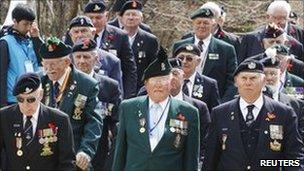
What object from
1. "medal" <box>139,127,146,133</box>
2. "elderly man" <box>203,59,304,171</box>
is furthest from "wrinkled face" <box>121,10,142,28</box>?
"medal" <box>139,127,146,133</box>

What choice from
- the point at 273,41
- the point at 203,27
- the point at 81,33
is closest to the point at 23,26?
the point at 81,33

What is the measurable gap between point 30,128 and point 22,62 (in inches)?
83.8

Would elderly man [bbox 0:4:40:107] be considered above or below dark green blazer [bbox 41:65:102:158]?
above

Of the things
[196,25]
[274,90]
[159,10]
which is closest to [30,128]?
[274,90]

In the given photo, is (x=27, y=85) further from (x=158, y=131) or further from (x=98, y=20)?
(x=98, y=20)

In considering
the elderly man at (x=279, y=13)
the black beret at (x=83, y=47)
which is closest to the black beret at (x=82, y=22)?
the black beret at (x=83, y=47)

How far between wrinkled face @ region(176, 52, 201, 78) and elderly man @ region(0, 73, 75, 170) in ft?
7.26

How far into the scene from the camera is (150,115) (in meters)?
7.62

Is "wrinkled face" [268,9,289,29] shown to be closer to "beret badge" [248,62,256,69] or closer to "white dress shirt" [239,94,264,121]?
"beret badge" [248,62,256,69]

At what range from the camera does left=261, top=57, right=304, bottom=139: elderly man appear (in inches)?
352

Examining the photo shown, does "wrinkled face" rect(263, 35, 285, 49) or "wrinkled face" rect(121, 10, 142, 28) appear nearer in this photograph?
"wrinkled face" rect(263, 35, 285, 49)

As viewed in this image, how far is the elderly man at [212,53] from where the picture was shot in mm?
10727

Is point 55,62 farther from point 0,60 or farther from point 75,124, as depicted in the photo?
point 0,60

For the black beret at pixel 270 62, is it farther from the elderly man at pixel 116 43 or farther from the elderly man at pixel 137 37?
the elderly man at pixel 137 37
